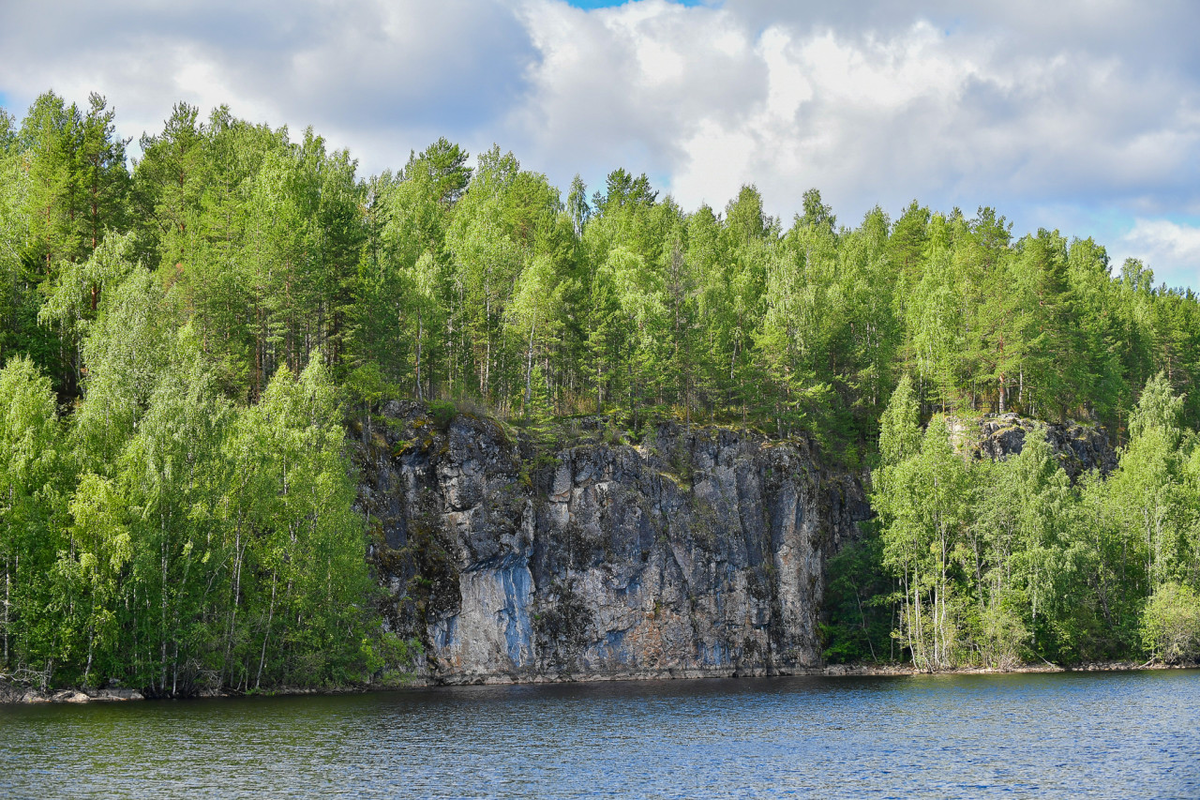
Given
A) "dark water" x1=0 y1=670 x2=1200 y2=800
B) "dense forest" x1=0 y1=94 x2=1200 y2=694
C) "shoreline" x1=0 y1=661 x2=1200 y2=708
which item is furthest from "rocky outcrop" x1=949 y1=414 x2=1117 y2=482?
"dark water" x1=0 y1=670 x2=1200 y2=800

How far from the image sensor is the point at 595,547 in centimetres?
7725

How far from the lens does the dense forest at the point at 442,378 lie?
50844 mm

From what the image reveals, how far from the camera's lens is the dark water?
101ft

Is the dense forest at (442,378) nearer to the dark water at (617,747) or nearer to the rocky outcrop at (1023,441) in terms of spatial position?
the rocky outcrop at (1023,441)

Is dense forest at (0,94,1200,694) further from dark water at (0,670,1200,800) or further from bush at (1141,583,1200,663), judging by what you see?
dark water at (0,670,1200,800)

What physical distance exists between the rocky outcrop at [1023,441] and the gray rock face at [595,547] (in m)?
14.7

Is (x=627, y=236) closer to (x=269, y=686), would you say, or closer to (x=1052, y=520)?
(x=1052, y=520)

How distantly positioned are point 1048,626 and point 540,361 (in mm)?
47712

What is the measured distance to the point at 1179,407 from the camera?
9375 centimetres

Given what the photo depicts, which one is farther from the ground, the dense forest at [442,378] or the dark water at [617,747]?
the dense forest at [442,378]

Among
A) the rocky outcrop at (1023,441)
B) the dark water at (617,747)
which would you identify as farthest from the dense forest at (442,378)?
the dark water at (617,747)

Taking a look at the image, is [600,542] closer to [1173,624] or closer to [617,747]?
[617,747]

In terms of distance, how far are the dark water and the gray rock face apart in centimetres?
1377

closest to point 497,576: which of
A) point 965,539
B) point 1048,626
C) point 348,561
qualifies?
point 348,561
